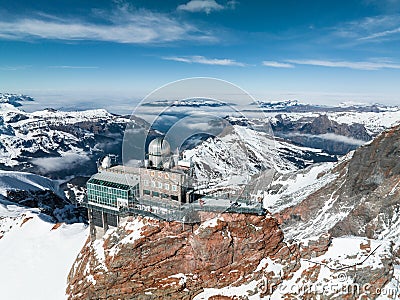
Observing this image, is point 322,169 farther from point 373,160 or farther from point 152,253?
point 152,253

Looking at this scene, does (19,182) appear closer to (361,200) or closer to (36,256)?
(36,256)

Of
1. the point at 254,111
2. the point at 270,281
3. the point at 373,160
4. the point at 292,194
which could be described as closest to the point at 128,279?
the point at 270,281

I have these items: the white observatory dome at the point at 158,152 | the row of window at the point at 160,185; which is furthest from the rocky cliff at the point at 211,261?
the white observatory dome at the point at 158,152

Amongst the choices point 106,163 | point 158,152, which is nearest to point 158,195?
point 158,152

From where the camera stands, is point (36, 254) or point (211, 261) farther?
point (36, 254)

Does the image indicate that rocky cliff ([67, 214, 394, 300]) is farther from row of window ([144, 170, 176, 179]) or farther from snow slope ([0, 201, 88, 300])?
snow slope ([0, 201, 88, 300])

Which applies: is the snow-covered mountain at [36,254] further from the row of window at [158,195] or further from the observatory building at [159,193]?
the row of window at [158,195]
